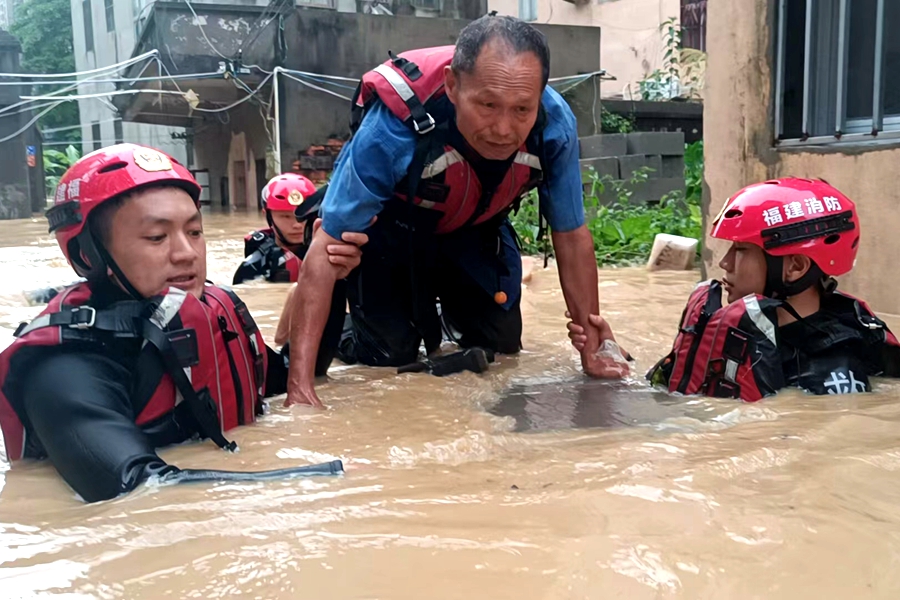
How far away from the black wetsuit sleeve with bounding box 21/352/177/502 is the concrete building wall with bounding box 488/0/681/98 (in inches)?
622

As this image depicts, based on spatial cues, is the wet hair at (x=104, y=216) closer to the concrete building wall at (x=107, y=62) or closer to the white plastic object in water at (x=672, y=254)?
the white plastic object in water at (x=672, y=254)

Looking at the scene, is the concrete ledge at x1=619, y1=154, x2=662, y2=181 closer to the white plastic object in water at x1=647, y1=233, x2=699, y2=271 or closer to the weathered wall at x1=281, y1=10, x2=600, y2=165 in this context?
the white plastic object in water at x1=647, y1=233, x2=699, y2=271

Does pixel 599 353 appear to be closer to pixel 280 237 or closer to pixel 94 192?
pixel 94 192

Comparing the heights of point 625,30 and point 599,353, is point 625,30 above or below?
above

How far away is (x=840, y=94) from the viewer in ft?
15.0

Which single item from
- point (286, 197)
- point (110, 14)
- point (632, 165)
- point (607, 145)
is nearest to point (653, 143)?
point (632, 165)

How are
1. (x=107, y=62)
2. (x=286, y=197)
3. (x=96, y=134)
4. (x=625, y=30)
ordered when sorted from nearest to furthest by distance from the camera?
(x=286, y=197) < (x=625, y=30) < (x=107, y=62) < (x=96, y=134)

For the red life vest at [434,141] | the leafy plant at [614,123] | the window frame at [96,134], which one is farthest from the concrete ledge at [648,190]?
the window frame at [96,134]

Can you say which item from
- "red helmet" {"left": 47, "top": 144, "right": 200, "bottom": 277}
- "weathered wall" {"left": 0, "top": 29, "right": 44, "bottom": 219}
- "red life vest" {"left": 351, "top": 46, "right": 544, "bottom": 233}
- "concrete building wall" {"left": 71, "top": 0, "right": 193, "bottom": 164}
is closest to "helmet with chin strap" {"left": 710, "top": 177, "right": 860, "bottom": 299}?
"red life vest" {"left": 351, "top": 46, "right": 544, "bottom": 233}

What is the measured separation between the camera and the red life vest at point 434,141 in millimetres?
3117

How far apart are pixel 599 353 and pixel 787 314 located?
76 centimetres

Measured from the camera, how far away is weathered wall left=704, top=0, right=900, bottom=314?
426 cm

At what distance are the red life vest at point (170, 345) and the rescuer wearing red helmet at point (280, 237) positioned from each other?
82.7 inches

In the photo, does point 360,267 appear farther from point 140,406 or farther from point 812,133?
point 812,133
